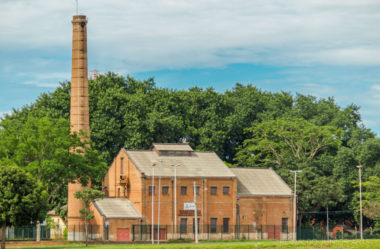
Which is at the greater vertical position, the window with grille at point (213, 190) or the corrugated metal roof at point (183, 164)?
the corrugated metal roof at point (183, 164)

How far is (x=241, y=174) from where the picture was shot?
10144 centimetres

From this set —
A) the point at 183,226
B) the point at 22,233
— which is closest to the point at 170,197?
the point at 183,226

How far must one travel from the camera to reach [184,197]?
93.8 meters

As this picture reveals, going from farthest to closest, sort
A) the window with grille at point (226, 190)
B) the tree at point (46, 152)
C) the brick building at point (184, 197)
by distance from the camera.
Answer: the window with grille at point (226, 190) < the brick building at point (184, 197) < the tree at point (46, 152)

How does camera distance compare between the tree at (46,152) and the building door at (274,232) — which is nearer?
the tree at (46,152)

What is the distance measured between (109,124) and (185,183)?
16.1 metres

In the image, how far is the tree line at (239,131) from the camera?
10419cm

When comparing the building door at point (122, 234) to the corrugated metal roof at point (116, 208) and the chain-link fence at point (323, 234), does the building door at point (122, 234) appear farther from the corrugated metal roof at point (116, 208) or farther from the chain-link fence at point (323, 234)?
the chain-link fence at point (323, 234)

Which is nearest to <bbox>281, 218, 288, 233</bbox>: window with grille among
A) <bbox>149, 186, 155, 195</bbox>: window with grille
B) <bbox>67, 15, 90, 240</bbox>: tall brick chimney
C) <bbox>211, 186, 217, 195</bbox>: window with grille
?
<bbox>211, 186, 217, 195</bbox>: window with grille

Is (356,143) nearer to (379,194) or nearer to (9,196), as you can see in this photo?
(379,194)

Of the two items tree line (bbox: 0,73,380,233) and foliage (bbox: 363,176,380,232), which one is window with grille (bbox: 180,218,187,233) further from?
foliage (bbox: 363,176,380,232)

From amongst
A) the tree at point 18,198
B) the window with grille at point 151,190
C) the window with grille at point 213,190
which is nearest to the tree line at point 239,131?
the window with grille at point 151,190

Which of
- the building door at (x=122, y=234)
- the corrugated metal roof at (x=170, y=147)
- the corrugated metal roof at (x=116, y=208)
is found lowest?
the building door at (x=122, y=234)

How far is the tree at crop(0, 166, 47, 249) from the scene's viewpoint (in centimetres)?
6397
